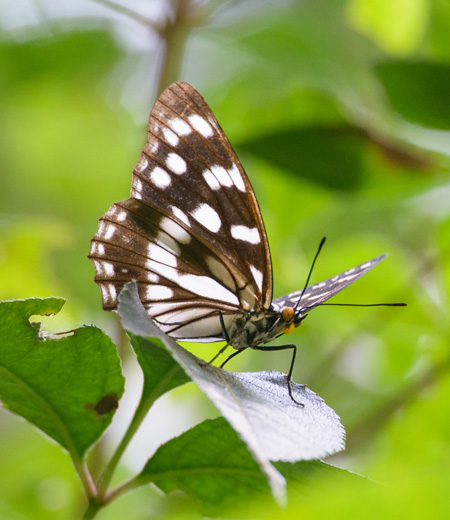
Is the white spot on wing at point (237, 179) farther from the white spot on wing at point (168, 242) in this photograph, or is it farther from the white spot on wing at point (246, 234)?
the white spot on wing at point (168, 242)

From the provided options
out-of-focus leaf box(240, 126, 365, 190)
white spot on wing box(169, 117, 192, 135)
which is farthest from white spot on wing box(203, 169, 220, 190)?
out-of-focus leaf box(240, 126, 365, 190)

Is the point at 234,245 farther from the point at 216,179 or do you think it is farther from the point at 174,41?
the point at 174,41

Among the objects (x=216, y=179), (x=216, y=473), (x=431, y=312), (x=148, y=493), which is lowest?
(x=148, y=493)

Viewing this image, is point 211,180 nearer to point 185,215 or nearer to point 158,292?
point 185,215

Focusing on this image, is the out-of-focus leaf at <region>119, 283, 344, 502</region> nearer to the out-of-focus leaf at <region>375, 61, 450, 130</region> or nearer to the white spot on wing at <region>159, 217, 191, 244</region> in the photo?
the white spot on wing at <region>159, 217, 191, 244</region>

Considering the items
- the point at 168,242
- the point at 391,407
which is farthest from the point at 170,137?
the point at 391,407

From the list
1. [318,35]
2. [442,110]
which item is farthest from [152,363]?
[318,35]
